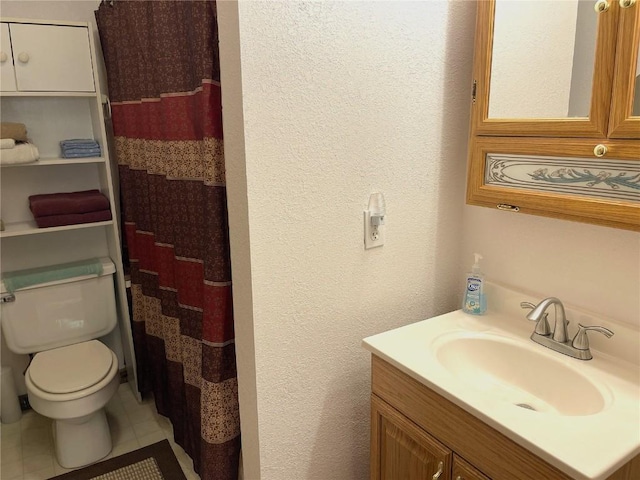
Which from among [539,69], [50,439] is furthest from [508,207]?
[50,439]

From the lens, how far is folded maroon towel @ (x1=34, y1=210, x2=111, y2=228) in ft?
7.11

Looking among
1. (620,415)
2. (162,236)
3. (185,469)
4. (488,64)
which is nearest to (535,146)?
(488,64)

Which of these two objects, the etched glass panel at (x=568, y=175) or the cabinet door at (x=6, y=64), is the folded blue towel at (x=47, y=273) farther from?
the etched glass panel at (x=568, y=175)

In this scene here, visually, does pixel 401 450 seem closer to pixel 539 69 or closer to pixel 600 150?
pixel 600 150

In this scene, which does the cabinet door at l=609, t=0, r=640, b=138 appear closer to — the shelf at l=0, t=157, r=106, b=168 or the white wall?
the white wall

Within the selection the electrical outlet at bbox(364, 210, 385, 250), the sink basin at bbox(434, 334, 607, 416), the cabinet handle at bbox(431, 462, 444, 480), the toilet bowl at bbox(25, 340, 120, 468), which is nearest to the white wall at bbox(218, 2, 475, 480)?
the electrical outlet at bbox(364, 210, 385, 250)

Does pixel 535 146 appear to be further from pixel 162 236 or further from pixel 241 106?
pixel 162 236

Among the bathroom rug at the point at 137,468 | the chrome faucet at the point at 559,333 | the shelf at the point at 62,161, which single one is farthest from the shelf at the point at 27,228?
the chrome faucet at the point at 559,333

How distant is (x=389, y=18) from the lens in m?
1.28

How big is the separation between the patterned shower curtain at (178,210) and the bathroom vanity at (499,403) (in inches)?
20.8

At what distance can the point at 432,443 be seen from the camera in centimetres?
114

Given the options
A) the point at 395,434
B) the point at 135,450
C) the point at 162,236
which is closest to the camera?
the point at 395,434

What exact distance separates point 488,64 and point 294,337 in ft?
3.01

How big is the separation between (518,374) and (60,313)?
2044 millimetres
